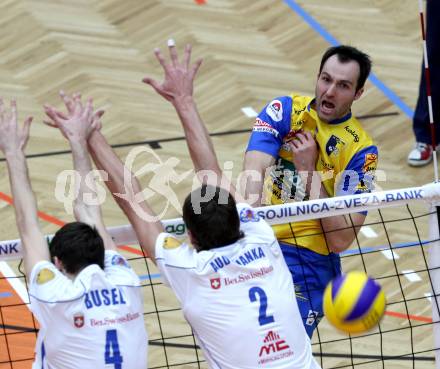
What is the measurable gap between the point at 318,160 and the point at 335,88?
47 cm

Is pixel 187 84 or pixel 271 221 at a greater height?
pixel 187 84

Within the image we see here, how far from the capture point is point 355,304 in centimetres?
604

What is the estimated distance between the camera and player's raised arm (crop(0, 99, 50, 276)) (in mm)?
5988

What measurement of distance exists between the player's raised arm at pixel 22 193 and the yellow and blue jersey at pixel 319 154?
158 cm

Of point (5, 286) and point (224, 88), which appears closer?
point (5, 286)

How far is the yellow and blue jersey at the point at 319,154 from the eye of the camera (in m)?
7.22

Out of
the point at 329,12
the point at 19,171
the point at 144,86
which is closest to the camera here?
the point at 19,171

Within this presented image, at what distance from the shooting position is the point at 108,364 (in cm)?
576

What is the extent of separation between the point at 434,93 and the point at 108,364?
649 centimetres

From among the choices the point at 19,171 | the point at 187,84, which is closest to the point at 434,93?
the point at 187,84

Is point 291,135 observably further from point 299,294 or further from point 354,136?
point 299,294

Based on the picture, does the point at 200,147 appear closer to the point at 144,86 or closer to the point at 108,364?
the point at 108,364

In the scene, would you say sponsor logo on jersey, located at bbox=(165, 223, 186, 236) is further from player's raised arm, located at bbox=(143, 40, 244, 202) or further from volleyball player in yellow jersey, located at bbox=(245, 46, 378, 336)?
volleyball player in yellow jersey, located at bbox=(245, 46, 378, 336)

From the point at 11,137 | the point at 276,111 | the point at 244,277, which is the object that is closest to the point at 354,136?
the point at 276,111
